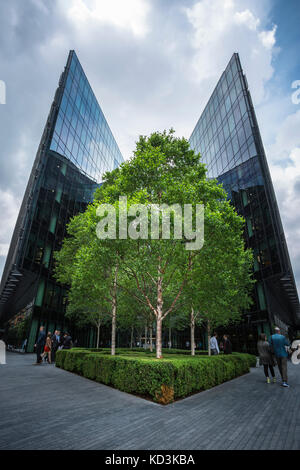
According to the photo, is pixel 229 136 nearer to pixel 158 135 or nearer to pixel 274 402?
pixel 158 135

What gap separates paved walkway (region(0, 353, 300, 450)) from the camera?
12.4ft

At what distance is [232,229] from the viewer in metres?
10.4

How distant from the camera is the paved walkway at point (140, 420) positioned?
3.77 m

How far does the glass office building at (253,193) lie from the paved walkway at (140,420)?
19.1m

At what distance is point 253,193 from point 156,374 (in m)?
24.9

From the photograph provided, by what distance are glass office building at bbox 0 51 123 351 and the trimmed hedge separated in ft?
53.7

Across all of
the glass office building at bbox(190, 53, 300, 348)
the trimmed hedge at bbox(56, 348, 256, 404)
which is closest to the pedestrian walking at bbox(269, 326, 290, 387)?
the trimmed hedge at bbox(56, 348, 256, 404)

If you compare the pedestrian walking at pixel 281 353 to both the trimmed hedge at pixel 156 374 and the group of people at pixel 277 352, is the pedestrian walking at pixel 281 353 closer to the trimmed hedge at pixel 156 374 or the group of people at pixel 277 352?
the group of people at pixel 277 352

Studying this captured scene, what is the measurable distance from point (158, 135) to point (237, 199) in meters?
20.0

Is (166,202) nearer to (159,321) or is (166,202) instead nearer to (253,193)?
(159,321)

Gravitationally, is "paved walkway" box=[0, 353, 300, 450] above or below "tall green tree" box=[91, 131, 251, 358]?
below

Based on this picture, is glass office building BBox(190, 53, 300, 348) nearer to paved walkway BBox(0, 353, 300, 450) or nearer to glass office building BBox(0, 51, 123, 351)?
paved walkway BBox(0, 353, 300, 450)

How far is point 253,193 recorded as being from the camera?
27.2 meters

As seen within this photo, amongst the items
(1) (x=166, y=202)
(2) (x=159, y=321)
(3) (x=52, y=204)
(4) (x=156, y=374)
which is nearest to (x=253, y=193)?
(1) (x=166, y=202)
